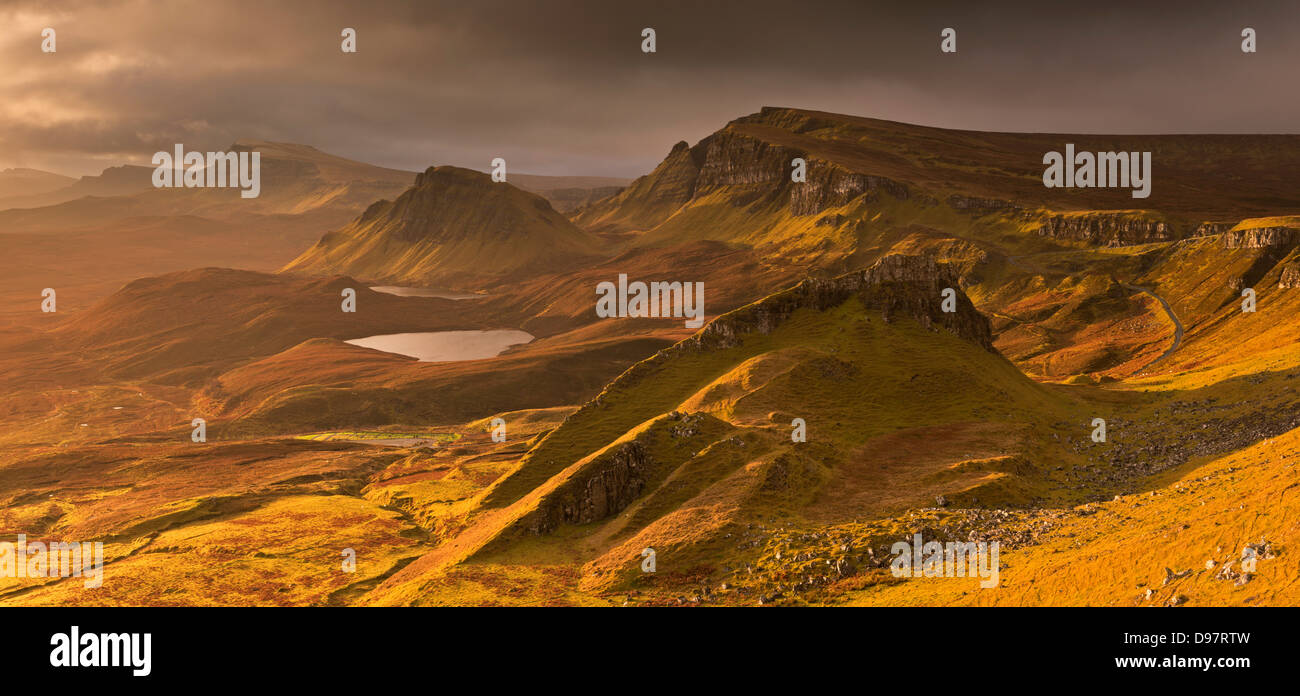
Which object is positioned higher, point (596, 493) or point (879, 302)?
point (879, 302)

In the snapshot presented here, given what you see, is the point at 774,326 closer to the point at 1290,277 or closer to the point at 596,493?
the point at 596,493

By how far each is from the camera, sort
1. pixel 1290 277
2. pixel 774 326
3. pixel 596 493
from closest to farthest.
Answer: pixel 596 493 → pixel 774 326 → pixel 1290 277

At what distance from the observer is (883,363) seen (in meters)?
88.2

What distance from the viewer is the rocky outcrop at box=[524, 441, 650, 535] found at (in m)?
67.8

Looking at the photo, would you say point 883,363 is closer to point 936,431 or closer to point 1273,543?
point 936,431

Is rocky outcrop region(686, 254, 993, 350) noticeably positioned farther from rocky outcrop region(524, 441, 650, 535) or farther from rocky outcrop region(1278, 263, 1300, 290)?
rocky outcrop region(1278, 263, 1300, 290)

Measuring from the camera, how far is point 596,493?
68.2m

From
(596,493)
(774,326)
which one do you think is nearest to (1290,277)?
(774,326)

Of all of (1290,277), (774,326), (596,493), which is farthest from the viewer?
(1290,277)

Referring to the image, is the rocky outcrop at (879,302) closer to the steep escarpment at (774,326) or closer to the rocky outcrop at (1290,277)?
the steep escarpment at (774,326)

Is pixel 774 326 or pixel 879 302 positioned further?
pixel 879 302

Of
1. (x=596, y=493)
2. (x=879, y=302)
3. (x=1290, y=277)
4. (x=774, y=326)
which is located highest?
(x=1290, y=277)

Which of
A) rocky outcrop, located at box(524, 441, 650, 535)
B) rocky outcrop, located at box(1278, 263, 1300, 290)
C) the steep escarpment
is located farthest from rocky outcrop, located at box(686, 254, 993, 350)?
rocky outcrop, located at box(1278, 263, 1300, 290)
